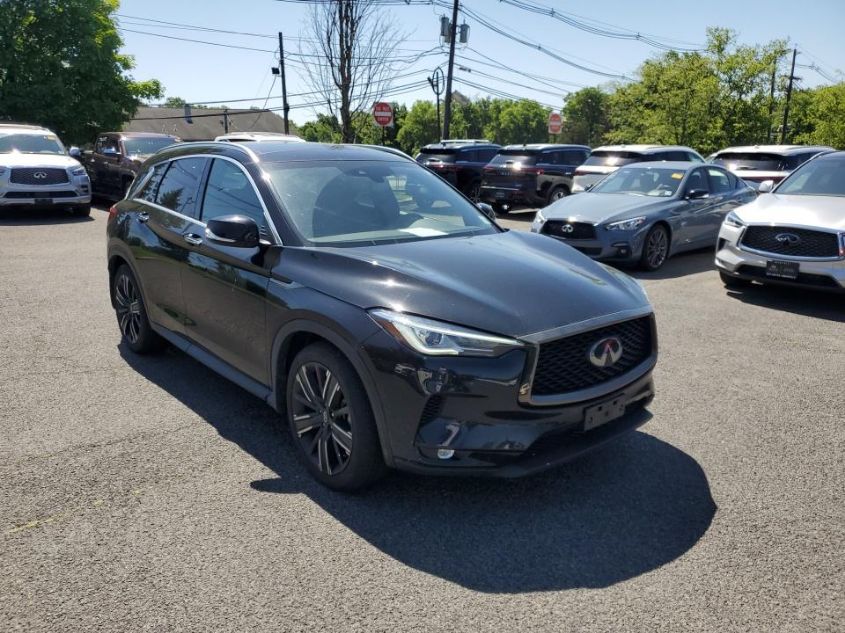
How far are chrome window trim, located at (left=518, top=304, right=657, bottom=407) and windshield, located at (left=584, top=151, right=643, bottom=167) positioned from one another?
1210 centimetres

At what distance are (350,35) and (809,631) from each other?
74.3ft

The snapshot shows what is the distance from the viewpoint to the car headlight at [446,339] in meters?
2.96

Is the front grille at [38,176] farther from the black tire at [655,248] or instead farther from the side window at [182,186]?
the black tire at [655,248]

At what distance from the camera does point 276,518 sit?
325cm

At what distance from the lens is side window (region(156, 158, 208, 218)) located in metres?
4.67

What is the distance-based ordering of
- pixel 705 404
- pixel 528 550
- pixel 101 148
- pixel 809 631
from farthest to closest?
1. pixel 101 148
2. pixel 705 404
3. pixel 528 550
4. pixel 809 631

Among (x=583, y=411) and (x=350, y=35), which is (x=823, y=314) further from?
(x=350, y=35)

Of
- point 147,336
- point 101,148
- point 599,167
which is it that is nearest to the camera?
point 147,336

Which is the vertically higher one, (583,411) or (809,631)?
(583,411)

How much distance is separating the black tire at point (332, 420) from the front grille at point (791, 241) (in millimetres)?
6169

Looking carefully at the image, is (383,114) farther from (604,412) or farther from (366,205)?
(604,412)

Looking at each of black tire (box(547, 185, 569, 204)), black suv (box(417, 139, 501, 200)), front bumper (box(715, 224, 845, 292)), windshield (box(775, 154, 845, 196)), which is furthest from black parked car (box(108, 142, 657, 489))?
black suv (box(417, 139, 501, 200))

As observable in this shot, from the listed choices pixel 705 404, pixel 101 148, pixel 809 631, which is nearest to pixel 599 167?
pixel 705 404

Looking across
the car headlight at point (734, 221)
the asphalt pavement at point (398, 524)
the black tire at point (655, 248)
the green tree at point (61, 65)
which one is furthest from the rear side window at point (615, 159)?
the green tree at point (61, 65)
